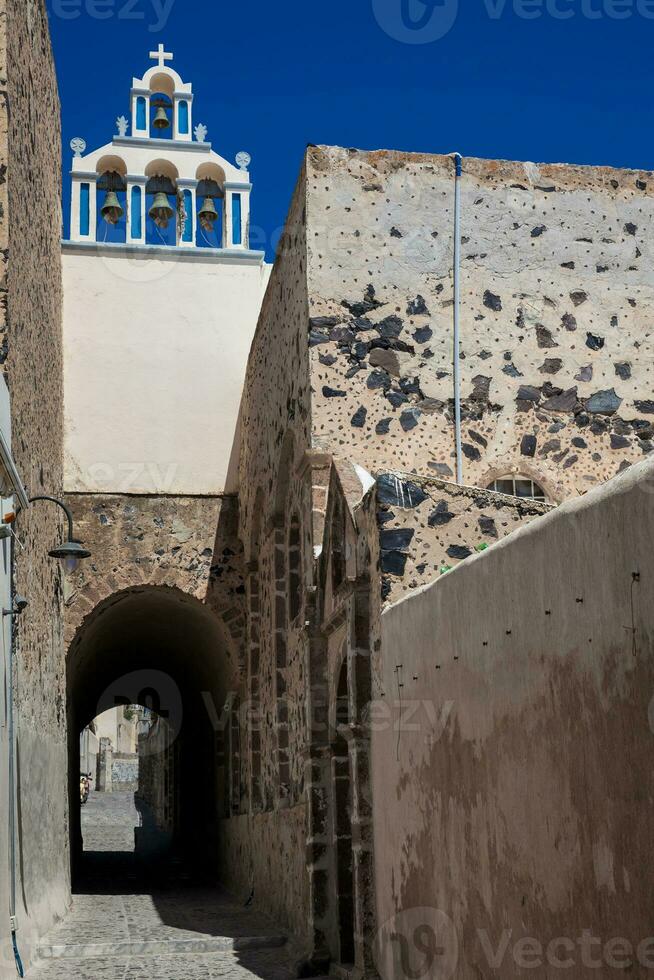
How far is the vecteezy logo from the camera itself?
5.62m

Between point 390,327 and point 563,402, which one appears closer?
point 390,327

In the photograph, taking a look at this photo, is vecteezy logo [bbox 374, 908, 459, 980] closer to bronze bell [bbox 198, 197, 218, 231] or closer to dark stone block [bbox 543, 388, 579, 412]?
dark stone block [bbox 543, 388, 579, 412]

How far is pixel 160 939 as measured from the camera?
10.6 meters

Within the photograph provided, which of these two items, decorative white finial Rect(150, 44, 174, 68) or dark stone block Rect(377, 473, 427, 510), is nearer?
dark stone block Rect(377, 473, 427, 510)

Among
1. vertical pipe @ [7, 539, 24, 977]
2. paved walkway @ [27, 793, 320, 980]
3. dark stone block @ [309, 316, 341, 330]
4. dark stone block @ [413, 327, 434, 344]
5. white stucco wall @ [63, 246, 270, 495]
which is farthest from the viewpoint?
white stucco wall @ [63, 246, 270, 495]

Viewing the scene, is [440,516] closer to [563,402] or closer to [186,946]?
[563,402]

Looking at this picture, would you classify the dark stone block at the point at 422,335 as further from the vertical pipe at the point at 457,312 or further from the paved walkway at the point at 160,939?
the paved walkway at the point at 160,939

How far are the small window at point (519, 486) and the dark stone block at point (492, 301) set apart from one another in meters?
1.41

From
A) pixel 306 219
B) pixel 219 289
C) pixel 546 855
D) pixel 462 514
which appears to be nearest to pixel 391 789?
pixel 462 514

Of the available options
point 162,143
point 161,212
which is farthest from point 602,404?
point 162,143

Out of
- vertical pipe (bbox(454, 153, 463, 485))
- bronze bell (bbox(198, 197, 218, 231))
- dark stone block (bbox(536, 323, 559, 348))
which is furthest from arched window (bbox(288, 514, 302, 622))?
bronze bell (bbox(198, 197, 218, 231))

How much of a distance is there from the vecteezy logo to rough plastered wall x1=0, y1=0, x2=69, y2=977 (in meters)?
2.35

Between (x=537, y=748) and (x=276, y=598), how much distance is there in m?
8.08

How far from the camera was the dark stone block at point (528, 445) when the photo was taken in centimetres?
961
